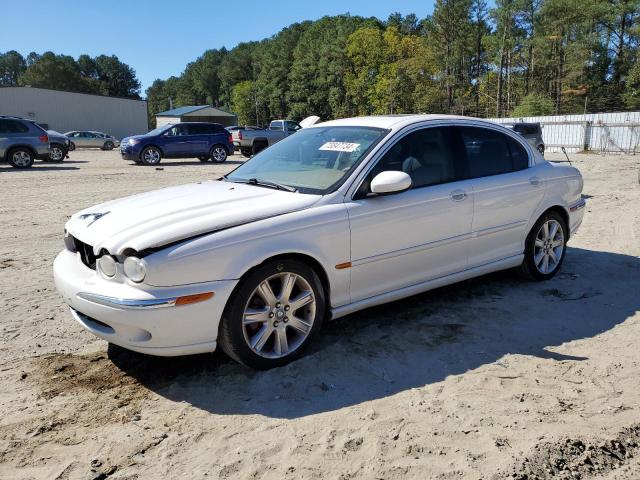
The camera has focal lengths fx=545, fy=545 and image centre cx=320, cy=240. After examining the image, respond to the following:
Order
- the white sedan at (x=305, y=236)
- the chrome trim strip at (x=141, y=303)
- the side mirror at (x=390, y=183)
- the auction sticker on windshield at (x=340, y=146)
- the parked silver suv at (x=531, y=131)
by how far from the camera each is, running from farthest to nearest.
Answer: the parked silver suv at (x=531, y=131) < the auction sticker on windshield at (x=340, y=146) < the side mirror at (x=390, y=183) < the white sedan at (x=305, y=236) < the chrome trim strip at (x=141, y=303)

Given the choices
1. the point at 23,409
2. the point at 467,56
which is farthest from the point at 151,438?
the point at 467,56

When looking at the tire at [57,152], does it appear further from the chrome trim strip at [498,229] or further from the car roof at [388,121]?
the chrome trim strip at [498,229]

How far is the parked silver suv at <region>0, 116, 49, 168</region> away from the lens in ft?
59.7

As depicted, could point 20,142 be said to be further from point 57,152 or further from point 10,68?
point 10,68

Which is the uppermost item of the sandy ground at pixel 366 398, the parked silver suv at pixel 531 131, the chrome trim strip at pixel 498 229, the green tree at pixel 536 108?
the green tree at pixel 536 108

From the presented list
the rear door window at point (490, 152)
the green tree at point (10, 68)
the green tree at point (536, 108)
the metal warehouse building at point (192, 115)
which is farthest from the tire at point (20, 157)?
the green tree at point (10, 68)

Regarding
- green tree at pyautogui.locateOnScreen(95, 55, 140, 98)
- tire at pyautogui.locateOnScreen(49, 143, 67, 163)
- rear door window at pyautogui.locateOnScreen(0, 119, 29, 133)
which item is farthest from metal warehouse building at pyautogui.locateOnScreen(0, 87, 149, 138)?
green tree at pyautogui.locateOnScreen(95, 55, 140, 98)

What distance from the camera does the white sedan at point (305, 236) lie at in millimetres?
3172

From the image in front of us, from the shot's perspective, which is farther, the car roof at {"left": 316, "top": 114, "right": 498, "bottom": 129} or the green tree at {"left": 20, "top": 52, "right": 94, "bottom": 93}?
the green tree at {"left": 20, "top": 52, "right": 94, "bottom": 93}

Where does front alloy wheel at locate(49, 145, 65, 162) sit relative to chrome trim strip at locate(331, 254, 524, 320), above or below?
above

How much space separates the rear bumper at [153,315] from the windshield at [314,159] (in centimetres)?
117

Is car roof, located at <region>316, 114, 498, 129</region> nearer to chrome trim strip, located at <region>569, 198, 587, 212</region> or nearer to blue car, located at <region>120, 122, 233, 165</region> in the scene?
chrome trim strip, located at <region>569, 198, 587, 212</region>

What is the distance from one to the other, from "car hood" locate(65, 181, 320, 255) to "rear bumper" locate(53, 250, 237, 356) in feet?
0.82

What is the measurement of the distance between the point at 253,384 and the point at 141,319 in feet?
2.61
